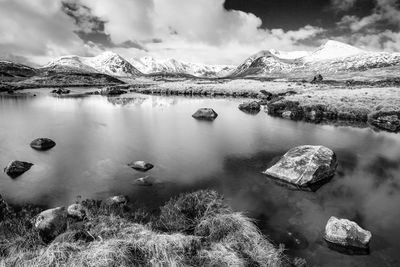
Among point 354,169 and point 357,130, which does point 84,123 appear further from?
point 357,130

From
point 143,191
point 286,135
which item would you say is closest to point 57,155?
point 143,191

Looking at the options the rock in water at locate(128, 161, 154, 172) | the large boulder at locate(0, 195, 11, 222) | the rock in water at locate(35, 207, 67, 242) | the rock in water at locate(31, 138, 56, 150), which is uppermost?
the rock in water at locate(35, 207, 67, 242)

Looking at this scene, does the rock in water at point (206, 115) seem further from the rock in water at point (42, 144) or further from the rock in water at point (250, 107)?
the rock in water at point (42, 144)

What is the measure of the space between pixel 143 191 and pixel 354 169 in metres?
16.8

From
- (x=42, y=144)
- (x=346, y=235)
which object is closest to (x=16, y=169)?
(x=42, y=144)

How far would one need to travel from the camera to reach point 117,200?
15719 millimetres

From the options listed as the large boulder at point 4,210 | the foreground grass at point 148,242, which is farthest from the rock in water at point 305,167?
the large boulder at point 4,210

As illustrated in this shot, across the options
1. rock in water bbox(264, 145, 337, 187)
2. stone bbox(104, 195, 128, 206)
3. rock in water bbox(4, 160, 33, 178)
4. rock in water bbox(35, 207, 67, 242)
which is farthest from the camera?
rock in water bbox(4, 160, 33, 178)

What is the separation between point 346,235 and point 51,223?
13306mm

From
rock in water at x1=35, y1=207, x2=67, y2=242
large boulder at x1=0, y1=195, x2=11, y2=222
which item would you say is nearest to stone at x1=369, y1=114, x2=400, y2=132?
rock in water at x1=35, y1=207, x2=67, y2=242

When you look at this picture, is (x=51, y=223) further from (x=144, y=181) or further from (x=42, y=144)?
(x=42, y=144)

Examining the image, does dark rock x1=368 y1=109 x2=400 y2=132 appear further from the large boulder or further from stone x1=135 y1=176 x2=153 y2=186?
the large boulder

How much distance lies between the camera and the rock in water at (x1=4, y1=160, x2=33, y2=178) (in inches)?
801

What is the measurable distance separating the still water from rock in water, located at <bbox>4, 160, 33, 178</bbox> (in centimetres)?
43
